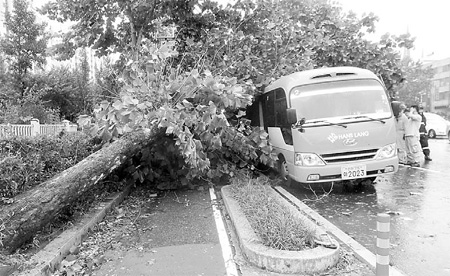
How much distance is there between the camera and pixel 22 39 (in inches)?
730

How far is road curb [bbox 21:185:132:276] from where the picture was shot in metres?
3.70

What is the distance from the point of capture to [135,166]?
7922 millimetres

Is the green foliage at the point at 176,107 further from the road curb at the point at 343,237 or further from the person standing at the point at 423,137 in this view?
the person standing at the point at 423,137

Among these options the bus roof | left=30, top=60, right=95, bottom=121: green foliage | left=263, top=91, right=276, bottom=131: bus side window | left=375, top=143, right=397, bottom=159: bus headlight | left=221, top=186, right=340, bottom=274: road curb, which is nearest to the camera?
left=221, top=186, right=340, bottom=274: road curb

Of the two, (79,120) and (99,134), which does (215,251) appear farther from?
(79,120)

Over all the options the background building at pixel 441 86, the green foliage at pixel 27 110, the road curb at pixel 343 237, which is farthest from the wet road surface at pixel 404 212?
the background building at pixel 441 86

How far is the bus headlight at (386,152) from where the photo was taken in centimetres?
678

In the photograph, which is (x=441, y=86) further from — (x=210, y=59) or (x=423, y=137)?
(x=210, y=59)

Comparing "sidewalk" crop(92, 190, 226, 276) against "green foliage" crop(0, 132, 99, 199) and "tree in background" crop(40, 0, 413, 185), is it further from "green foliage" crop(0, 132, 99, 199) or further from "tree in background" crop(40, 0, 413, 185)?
"green foliage" crop(0, 132, 99, 199)

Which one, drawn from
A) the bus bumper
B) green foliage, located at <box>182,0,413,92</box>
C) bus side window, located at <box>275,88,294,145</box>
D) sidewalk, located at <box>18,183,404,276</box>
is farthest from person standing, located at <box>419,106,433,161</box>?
sidewalk, located at <box>18,183,404,276</box>

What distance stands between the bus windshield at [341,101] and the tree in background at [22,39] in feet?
53.8

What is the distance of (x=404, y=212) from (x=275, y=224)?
269 centimetres

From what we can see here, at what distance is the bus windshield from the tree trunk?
3643 mm

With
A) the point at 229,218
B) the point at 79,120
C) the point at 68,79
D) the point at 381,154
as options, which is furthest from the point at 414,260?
the point at 68,79
